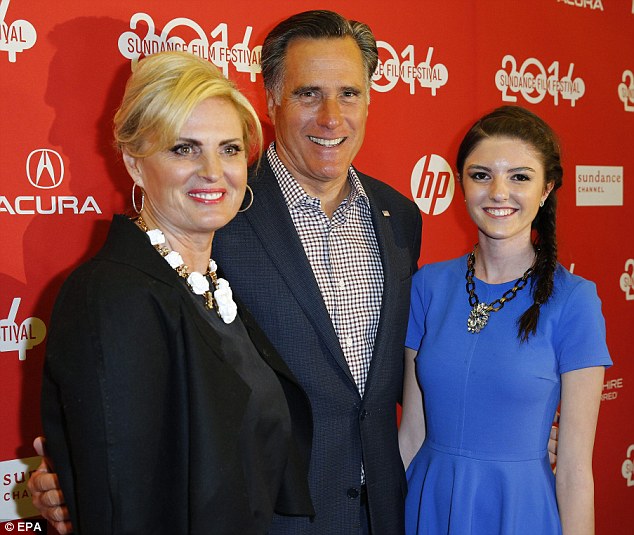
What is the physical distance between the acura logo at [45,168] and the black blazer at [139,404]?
3.24 ft

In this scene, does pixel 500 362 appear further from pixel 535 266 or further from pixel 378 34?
pixel 378 34

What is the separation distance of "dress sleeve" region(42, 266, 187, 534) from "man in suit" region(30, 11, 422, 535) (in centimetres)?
60

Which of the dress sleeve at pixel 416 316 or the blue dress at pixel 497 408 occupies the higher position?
the dress sleeve at pixel 416 316

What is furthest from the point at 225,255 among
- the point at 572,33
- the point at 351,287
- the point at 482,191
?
the point at 572,33

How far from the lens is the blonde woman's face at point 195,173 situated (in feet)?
5.77

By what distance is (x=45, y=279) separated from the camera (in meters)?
2.57

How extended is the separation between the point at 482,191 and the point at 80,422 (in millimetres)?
1418

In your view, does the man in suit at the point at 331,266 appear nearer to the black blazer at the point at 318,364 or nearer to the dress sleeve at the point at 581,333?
the black blazer at the point at 318,364

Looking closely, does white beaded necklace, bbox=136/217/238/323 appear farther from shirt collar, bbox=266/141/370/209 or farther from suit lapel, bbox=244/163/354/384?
shirt collar, bbox=266/141/370/209

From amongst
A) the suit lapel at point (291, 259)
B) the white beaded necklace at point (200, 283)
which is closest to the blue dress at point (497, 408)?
the suit lapel at point (291, 259)

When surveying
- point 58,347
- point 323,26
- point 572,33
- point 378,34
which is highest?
point 572,33

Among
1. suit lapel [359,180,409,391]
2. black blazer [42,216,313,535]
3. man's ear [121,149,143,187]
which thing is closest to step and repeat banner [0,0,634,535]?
suit lapel [359,180,409,391]

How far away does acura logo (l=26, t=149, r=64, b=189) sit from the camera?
253 cm

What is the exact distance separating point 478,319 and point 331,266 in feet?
1.58
